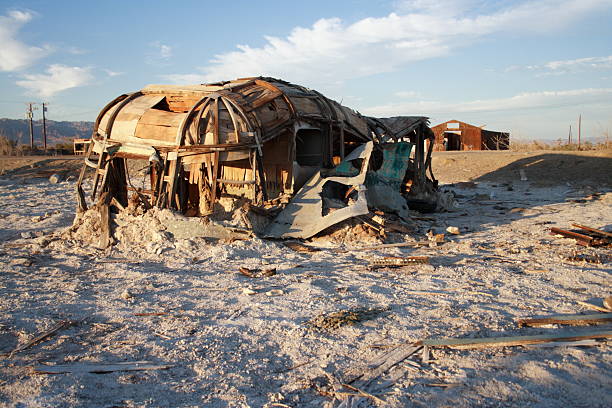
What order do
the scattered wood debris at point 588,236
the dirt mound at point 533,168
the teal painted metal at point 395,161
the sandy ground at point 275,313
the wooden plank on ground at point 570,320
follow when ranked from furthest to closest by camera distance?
the dirt mound at point 533,168, the teal painted metal at point 395,161, the scattered wood debris at point 588,236, the wooden plank on ground at point 570,320, the sandy ground at point 275,313

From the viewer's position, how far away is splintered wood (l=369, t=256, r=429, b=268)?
7855 millimetres

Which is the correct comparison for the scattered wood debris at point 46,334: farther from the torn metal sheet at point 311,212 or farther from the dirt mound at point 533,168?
the dirt mound at point 533,168

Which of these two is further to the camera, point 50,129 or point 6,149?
point 50,129

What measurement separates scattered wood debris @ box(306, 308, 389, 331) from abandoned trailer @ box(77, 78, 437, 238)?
3890 mm

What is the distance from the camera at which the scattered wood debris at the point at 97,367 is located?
14.0 ft

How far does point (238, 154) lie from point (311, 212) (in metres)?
1.94

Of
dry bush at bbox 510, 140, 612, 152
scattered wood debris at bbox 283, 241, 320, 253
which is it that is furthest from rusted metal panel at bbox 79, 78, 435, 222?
dry bush at bbox 510, 140, 612, 152

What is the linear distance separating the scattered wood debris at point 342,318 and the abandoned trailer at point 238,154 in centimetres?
389

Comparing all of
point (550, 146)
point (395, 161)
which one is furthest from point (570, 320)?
point (550, 146)

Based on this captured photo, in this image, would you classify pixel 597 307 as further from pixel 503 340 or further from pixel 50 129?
pixel 50 129

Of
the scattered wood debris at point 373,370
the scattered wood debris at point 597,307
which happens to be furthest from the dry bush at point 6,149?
the scattered wood debris at point 597,307

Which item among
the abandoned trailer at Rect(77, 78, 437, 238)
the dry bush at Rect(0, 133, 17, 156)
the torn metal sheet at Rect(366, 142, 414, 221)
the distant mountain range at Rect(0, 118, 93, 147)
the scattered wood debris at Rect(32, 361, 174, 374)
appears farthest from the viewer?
the distant mountain range at Rect(0, 118, 93, 147)

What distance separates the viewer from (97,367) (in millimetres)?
4348

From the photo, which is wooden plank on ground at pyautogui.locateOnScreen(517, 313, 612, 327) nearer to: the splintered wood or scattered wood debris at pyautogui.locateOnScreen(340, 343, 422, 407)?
scattered wood debris at pyautogui.locateOnScreen(340, 343, 422, 407)
